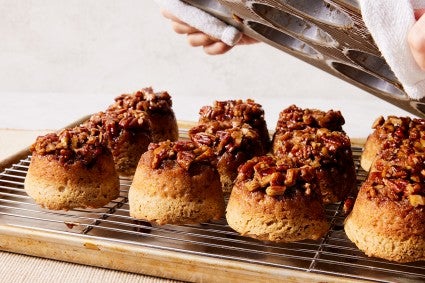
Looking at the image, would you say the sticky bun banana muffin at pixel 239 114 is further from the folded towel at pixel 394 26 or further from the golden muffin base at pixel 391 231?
the folded towel at pixel 394 26

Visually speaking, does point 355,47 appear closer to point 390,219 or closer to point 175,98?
point 390,219

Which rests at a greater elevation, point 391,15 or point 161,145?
point 391,15

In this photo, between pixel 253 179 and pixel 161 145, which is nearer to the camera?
pixel 253 179

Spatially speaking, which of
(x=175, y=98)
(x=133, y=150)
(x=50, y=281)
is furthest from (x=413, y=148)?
(x=175, y=98)

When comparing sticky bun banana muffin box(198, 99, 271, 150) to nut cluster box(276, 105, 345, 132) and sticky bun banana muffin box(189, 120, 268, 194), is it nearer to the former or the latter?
Answer: nut cluster box(276, 105, 345, 132)

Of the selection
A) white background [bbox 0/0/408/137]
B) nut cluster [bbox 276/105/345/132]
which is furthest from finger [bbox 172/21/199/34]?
white background [bbox 0/0/408/137]

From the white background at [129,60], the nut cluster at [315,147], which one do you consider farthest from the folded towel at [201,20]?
the white background at [129,60]

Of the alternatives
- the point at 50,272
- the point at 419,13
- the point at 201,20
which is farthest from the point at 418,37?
the point at 50,272

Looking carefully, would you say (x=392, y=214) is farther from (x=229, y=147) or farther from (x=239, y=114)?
(x=239, y=114)
